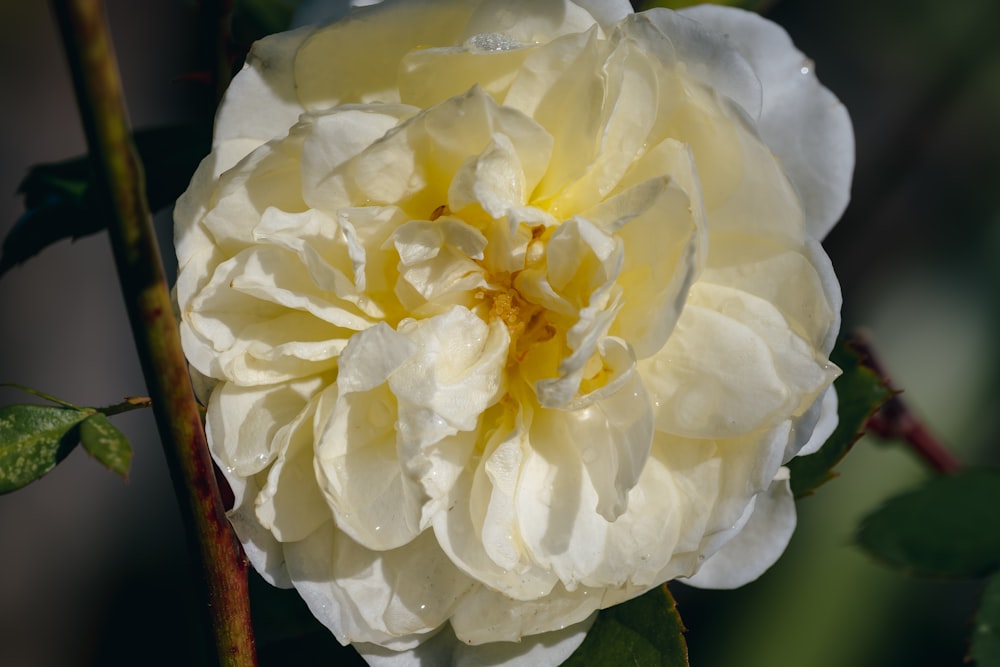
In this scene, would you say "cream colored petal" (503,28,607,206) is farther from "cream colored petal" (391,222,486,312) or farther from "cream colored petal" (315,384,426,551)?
"cream colored petal" (315,384,426,551)

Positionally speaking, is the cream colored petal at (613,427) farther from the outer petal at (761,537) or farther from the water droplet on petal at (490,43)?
the water droplet on petal at (490,43)

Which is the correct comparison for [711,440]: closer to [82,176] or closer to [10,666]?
[82,176]

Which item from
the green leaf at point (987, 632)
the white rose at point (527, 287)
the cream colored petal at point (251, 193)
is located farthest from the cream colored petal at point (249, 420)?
the green leaf at point (987, 632)

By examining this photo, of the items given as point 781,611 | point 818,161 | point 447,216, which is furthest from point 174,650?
point 781,611

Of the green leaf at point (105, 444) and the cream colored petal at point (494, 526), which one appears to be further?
the cream colored petal at point (494, 526)

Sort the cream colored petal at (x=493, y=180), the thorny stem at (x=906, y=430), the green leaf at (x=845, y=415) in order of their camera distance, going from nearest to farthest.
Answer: the cream colored petal at (x=493, y=180) → the green leaf at (x=845, y=415) → the thorny stem at (x=906, y=430)

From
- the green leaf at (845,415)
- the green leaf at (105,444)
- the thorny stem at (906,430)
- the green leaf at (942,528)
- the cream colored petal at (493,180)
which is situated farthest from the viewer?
the thorny stem at (906,430)
